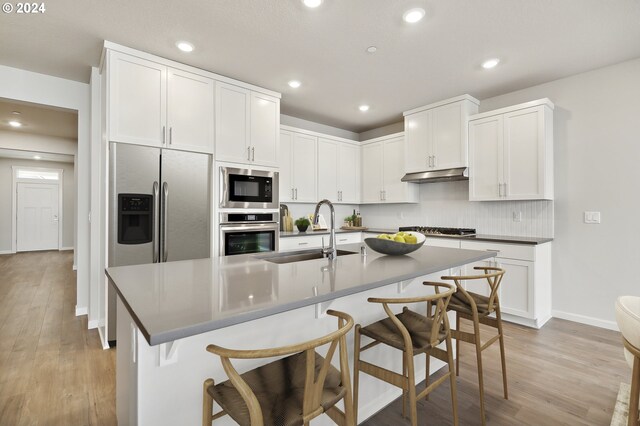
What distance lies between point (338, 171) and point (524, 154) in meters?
2.48

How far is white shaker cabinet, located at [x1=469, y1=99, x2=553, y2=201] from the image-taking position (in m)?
3.35

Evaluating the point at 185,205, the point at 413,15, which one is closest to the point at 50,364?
the point at 185,205

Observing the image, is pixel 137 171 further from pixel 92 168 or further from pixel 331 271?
pixel 331 271

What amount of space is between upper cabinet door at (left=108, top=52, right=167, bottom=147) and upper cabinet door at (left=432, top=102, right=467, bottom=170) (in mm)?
3178

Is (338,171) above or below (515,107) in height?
below

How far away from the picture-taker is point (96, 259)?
329 centimetres

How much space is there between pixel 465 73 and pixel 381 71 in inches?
34.7

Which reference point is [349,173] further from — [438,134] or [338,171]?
[438,134]

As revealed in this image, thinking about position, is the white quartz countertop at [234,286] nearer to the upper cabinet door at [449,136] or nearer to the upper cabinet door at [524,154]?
the upper cabinet door at [524,154]

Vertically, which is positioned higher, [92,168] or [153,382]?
[92,168]

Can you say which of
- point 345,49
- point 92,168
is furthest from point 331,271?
point 92,168

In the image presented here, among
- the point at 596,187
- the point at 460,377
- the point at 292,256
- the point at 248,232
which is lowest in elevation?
the point at 460,377

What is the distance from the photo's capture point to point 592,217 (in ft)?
10.8

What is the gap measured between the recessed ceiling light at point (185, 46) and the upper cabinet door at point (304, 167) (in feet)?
6.11
